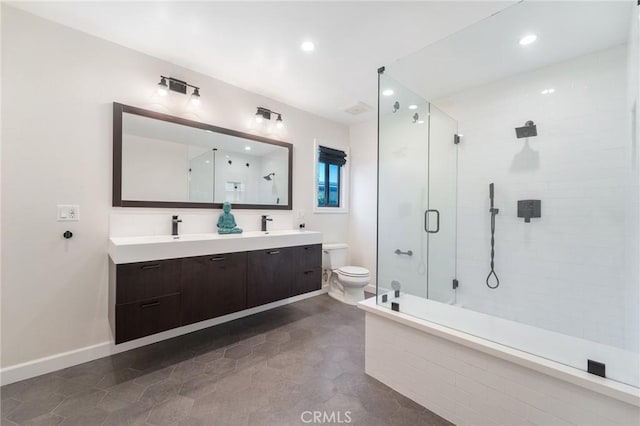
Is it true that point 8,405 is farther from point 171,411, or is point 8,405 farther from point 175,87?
point 175,87

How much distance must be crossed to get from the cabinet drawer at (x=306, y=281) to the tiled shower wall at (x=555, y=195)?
1579 millimetres

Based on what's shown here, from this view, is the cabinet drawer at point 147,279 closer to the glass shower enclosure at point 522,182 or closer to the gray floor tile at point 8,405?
the gray floor tile at point 8,405

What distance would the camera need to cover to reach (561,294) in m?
2.11

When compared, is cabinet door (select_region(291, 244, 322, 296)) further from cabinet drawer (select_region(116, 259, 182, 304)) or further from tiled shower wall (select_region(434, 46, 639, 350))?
tiled shower wall (select_region(434, 46, 639, 350))

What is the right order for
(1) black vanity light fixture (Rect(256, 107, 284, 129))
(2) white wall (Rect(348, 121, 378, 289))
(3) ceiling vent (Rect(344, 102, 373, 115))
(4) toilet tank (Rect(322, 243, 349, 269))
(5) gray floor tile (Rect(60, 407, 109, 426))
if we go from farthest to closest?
(2) white wall (Rect(348, 121, 378, 289)) < (4) toilet tank (Rect(322, 243, 349, 269)) < (3) ceiling vent (Rect(344, 102, 373, 115)) < (1) black vanity light fixture (Rect(256, 107, 284, 129)) < (5) gray floor tile (Rect(60, 407, 109, 426))

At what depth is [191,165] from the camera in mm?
2439

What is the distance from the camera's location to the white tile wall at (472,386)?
1030mm

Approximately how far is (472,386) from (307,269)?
1.74 meters

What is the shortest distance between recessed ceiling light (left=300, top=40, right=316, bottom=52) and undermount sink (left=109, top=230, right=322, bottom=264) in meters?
1.70

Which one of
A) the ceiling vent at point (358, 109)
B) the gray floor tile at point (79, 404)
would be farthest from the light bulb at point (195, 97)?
the gray floor tile at point (79, 404)

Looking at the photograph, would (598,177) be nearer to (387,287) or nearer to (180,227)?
(387,287)

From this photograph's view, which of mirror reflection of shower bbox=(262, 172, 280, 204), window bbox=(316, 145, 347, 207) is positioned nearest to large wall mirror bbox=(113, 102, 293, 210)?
mirror reflection of shower bbox=(262, 172, 280, 204)

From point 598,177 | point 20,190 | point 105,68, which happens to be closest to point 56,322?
point 20,190

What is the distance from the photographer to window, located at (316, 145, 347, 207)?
12.1 feet
